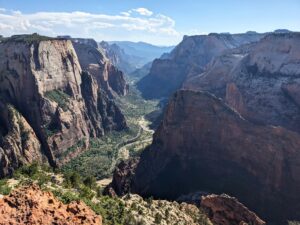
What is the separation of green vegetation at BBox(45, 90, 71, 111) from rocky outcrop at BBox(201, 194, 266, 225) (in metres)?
91.8

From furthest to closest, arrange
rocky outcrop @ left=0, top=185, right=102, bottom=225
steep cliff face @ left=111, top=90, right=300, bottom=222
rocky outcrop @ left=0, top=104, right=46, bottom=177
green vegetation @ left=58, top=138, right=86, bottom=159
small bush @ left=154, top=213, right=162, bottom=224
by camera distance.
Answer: green vegetation @ left=58, top=138, right=86, bottom=159
rocky outcrop @ left=0, top=104, right=46, bottom=177
steep cliff face @ left=111, top=90, right=300, bottom=222
small bush @ left=154, top=213, right=162, bottom=224
rocky outcrop @ left=0, top=185, right=102, bottom=225

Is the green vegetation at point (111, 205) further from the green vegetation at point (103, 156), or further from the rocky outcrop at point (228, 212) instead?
the green vegetation at point (103, 156)

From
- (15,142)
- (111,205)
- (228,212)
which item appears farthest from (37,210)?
(15,142)

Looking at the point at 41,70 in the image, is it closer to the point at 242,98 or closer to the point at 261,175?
the point at 242,98

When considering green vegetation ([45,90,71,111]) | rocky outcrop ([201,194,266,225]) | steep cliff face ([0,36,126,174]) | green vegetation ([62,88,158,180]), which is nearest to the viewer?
rocky outcrop ([201,194,266,225])

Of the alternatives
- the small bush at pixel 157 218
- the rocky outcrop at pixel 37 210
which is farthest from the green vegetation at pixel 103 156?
the rocky outcrop at pixel 37 210

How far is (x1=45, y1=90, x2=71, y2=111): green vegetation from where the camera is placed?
166m

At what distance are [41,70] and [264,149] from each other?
297ft

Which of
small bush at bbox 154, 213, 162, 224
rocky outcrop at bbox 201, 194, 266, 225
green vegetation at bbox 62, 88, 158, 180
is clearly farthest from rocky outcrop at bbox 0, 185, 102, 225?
green vegetation at bbox 62, 88, 158, 180

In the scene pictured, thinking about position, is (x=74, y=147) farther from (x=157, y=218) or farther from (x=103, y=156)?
(x=157, y=218)

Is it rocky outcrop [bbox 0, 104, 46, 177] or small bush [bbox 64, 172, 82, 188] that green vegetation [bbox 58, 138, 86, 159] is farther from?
small bush [bbox 64, 172, 82, 188]

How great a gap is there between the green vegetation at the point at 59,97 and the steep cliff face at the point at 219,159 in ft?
160

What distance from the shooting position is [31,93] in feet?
524

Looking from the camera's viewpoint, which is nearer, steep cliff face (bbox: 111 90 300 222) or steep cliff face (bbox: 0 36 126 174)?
steep cliff face (bbox: 111 90 300 222)
